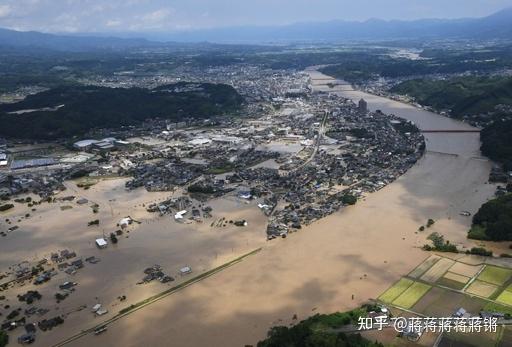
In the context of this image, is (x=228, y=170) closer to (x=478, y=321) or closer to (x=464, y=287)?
(x=464, y=287)

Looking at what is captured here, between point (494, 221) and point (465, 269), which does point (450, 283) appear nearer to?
point (465, 269)

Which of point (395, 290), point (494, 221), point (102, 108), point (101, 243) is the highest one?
point (102, 108)

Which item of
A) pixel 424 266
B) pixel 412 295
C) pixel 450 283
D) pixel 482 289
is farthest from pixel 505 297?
pixel 424 266

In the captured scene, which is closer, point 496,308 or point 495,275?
point 496,308

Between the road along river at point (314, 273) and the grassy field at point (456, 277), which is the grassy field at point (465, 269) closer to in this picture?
the grassy field at point (456, 277)

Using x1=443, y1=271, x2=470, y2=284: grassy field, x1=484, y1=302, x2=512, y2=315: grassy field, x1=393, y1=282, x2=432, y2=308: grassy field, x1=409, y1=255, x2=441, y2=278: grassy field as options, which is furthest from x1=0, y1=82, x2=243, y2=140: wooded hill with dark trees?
x1=484, y1=302, x2=512, y2=315: grassy field

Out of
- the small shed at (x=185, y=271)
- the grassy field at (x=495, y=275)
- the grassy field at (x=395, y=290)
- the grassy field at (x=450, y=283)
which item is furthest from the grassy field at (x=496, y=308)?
the small shed at (x=185, y=271)
